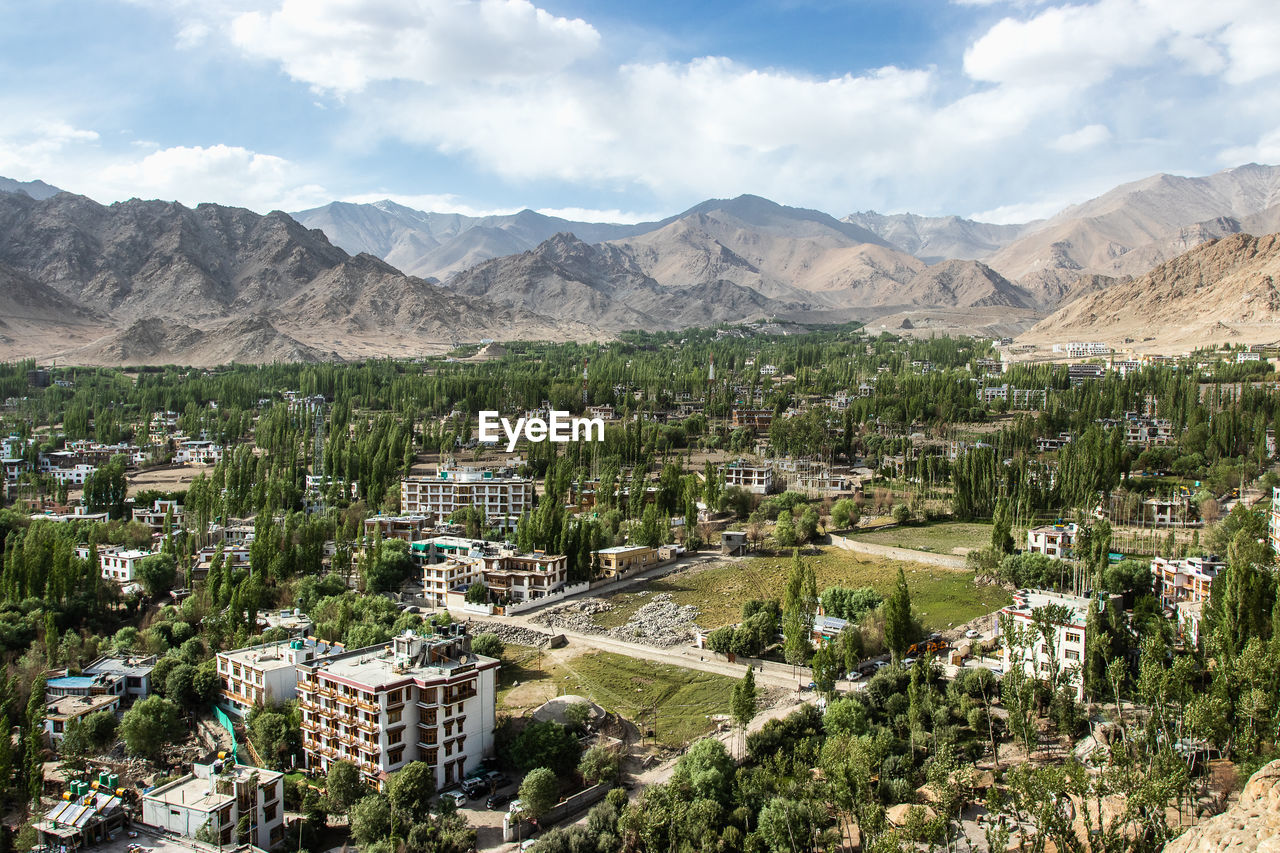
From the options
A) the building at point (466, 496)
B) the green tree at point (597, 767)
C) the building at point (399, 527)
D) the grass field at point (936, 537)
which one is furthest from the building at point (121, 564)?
the grass field at point (936, 537)

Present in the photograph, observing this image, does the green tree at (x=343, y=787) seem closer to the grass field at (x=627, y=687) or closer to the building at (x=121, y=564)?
the grass field at (x=627, y=687)

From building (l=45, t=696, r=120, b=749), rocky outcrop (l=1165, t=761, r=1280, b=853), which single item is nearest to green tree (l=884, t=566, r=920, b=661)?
rocky outcrop (l=1165, t=761, r=1280, b=853)

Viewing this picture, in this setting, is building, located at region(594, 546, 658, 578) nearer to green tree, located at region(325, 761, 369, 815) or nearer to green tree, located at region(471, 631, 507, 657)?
green tree, located at region(471, 631, 507, 657)

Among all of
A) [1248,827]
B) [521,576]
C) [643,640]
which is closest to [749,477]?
[521,576]

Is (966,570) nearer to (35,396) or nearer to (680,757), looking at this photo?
(680,757)

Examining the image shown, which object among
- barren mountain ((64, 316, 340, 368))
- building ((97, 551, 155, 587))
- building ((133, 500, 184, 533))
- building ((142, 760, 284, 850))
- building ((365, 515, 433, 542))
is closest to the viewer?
building ((142, 760, 284, 850))

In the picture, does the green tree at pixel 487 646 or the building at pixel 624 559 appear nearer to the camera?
the green tree at pixel 487 646

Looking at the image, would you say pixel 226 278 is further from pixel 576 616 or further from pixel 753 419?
pixel 576 616
